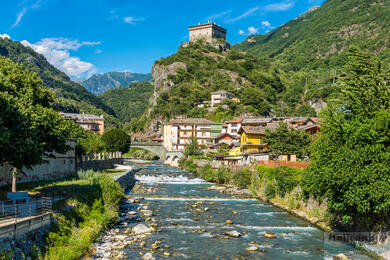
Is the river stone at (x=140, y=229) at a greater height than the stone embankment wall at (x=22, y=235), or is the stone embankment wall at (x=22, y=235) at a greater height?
the stone embankment wall at (x=22, y=235)

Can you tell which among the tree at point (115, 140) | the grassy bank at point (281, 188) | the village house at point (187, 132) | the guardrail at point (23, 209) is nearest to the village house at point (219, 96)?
the village house at point (187, 132)

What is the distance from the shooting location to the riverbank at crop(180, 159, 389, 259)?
2946 cm

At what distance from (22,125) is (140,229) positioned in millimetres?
12484

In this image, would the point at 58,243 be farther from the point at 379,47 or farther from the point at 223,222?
the point at 379,47

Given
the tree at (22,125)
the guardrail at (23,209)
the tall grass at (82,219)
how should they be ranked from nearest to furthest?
the guardrail at (23,209), the tall grass at (82,219), the tree at (22,125)

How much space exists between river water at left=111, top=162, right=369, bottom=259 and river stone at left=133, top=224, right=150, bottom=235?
2.60ft

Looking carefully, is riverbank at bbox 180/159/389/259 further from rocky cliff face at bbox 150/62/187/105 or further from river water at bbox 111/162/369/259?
rocky cliff face at bbox 150/62/187/105

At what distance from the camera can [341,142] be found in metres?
24.4

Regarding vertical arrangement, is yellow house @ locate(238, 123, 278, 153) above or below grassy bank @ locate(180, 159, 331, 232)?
above

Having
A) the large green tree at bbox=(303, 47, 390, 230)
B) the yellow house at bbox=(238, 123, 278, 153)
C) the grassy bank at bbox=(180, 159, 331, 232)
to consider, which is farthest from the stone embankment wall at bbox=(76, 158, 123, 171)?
the large green tree at bbox=(303, 47, 390, 230)

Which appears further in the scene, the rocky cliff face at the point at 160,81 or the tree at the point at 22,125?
the rocky cliff face at the point at 160,81

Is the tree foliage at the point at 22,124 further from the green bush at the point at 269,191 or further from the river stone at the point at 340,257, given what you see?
the green bush at the point at 269,191

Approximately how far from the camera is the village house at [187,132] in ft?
391

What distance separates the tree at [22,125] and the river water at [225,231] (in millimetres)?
9401
